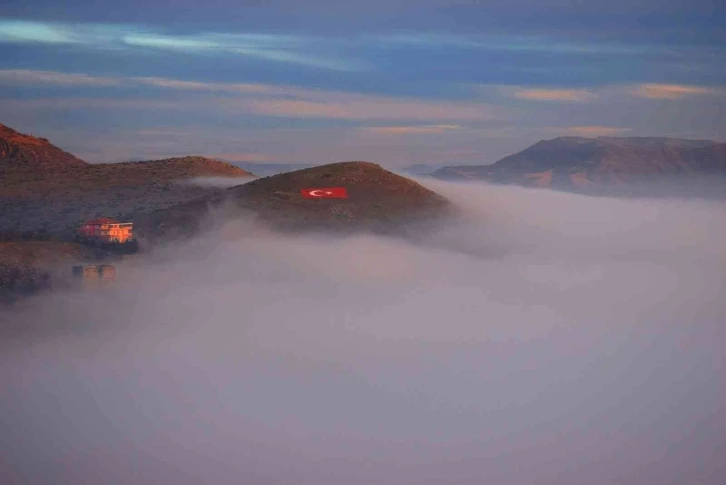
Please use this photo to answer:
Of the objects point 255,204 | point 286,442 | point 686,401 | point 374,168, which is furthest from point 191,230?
point 686,401

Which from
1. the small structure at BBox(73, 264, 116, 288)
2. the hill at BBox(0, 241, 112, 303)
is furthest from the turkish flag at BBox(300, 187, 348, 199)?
the hill at BBox(0, 241, 112, 303)

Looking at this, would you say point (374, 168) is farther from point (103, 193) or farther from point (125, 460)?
point (125, 460)

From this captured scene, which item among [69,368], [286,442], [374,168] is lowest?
[286,442]

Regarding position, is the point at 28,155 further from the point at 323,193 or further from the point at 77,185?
the point at 323,193

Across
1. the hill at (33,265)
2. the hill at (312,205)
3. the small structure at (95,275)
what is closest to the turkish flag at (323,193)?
the hill at (312,205)

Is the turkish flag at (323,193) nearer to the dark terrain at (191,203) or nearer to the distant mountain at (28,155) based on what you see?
the dark terrain at (191,203)
